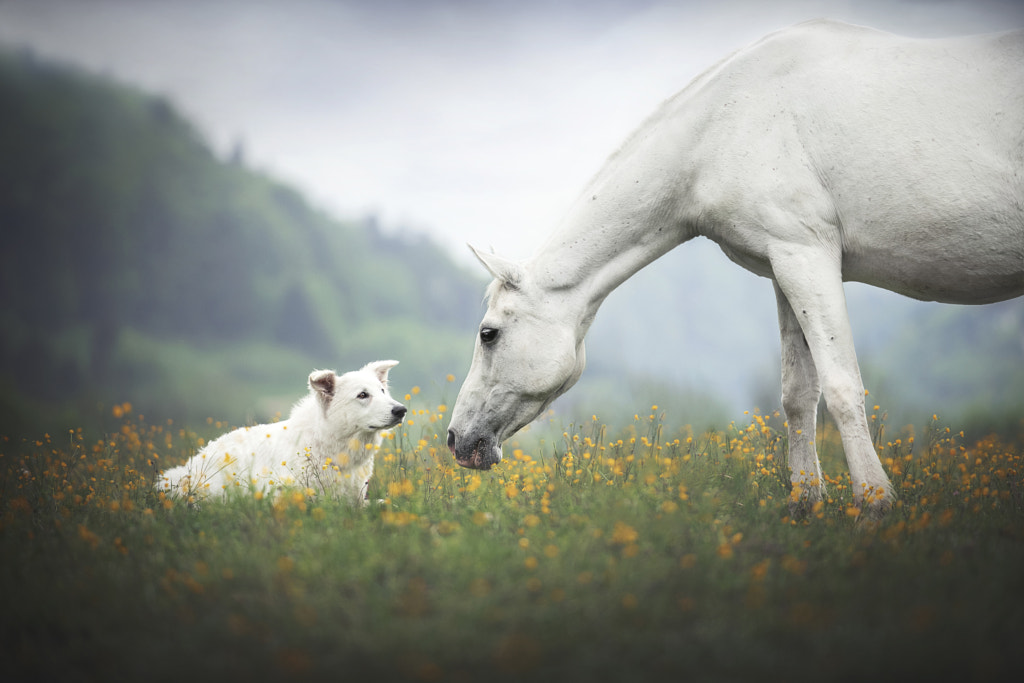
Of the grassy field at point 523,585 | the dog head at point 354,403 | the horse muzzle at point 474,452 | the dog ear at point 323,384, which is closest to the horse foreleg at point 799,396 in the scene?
the grassy field at point 523,585

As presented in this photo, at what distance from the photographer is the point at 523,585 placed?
3.21 metres

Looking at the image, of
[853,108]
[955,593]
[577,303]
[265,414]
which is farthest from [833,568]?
[265,414]

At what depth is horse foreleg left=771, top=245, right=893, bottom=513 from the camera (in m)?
4.35

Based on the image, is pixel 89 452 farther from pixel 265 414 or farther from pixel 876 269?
pixel 876 269

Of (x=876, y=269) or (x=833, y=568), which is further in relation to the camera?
(x=876, y=269)

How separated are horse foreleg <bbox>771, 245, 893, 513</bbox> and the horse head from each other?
170cm

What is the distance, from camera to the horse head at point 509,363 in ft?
16.9

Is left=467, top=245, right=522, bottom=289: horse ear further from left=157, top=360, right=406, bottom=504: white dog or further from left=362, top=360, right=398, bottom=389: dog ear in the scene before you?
left=362, top=360, right=398, bottom=389: dog ear

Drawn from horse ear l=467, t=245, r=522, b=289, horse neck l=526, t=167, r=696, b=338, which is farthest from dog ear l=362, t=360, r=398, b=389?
horse neck l=526, t=167, r=696, b=338

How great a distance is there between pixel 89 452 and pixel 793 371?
7.63 m

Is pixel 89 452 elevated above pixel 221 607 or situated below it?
above

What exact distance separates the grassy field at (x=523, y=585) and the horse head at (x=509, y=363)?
0.44m

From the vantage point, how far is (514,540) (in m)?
3.99

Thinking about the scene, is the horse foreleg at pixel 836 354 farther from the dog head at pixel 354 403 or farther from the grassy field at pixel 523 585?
the dog head at pixel 354 403
